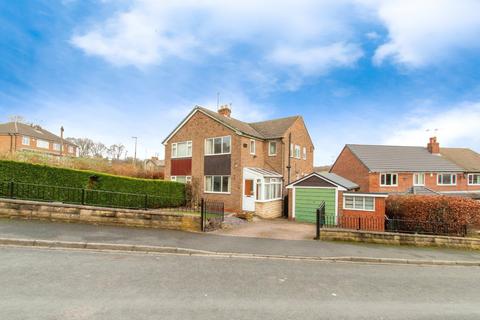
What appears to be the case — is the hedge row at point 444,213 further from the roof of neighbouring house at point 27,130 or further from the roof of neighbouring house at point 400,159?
the roof of neighbouring house at point 27,130

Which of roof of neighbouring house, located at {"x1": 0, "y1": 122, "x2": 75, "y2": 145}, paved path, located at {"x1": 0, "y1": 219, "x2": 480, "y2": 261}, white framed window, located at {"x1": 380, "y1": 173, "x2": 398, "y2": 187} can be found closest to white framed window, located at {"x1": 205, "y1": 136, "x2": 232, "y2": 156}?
paved path, located at {"x1": 0, "y1": 219, "x2": 480, "y2": 261}

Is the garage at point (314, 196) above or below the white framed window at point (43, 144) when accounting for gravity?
below

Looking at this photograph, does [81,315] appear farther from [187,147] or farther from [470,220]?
[187,147]

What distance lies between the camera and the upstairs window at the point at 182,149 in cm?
2191

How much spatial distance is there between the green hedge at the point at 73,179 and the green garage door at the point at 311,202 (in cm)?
1009

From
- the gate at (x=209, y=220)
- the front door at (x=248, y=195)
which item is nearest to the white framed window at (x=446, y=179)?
the front door at (x=248, y=195)

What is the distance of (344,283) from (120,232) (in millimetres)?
7701

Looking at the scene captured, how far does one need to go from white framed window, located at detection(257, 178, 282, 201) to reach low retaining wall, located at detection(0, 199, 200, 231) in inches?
328

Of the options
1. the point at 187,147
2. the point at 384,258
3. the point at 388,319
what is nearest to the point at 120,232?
the point at 388,319

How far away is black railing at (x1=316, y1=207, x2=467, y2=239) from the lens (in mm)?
12344

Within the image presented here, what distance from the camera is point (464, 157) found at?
112ft

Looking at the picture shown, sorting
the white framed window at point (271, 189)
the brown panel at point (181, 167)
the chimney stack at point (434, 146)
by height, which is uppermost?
the chimney stack at point (434, 146)

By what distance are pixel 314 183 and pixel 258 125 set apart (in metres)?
10.7

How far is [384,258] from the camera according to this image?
8.25m
